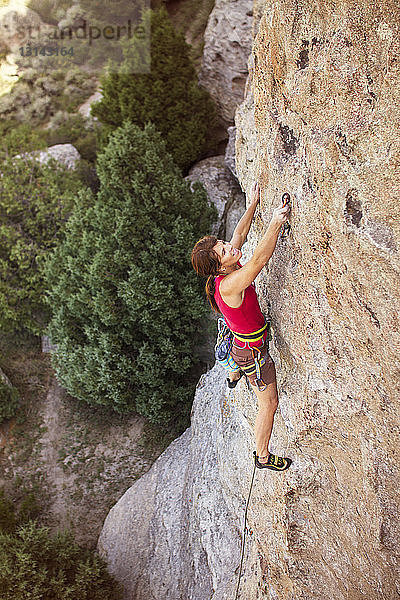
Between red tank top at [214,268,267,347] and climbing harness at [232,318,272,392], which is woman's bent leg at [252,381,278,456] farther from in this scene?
red tank top at [214,268,267,347]

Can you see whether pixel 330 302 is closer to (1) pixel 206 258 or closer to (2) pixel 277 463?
(1) pixel 206 258

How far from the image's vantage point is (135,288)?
39.3 feet

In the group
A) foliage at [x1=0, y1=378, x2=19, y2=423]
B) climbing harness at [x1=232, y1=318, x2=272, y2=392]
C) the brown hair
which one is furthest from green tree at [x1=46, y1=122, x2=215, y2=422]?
the brown hair

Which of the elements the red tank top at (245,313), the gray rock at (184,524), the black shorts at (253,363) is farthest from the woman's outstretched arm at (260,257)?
the gray rock at (184,524)

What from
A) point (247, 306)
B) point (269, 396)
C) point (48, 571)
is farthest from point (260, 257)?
point (48, 571)

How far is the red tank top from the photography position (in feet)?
17.6

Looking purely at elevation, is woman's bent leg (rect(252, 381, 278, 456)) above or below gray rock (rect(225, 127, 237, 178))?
below

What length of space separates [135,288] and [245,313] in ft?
22.8

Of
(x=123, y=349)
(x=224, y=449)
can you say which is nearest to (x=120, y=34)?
(x=123, y=349)

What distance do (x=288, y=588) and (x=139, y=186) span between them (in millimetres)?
9723

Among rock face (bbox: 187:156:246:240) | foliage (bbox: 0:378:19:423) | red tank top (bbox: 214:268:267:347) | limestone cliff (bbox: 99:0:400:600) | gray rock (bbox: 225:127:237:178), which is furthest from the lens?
gray rock (bbox: 225:127:237:178)

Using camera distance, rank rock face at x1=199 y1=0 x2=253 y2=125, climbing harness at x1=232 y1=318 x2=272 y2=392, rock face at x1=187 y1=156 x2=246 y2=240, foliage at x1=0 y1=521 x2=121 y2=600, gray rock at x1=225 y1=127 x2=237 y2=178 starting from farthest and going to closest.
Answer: rock face at x1=199 y1=0 x2=253 y2=125, gray rock at x1=225 y1=127 x2=237 y2=178, rock face at x1=187 y1=156 x2=246 y2=240, foliage at x1=0 y1=521 x2=121 y2=600, climbing harness at x1=232 y1=318 x2=272 y2=392

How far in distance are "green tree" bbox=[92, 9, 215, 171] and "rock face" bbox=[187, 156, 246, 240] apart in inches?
28.7

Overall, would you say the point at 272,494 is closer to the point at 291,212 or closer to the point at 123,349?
the point at 291,212
